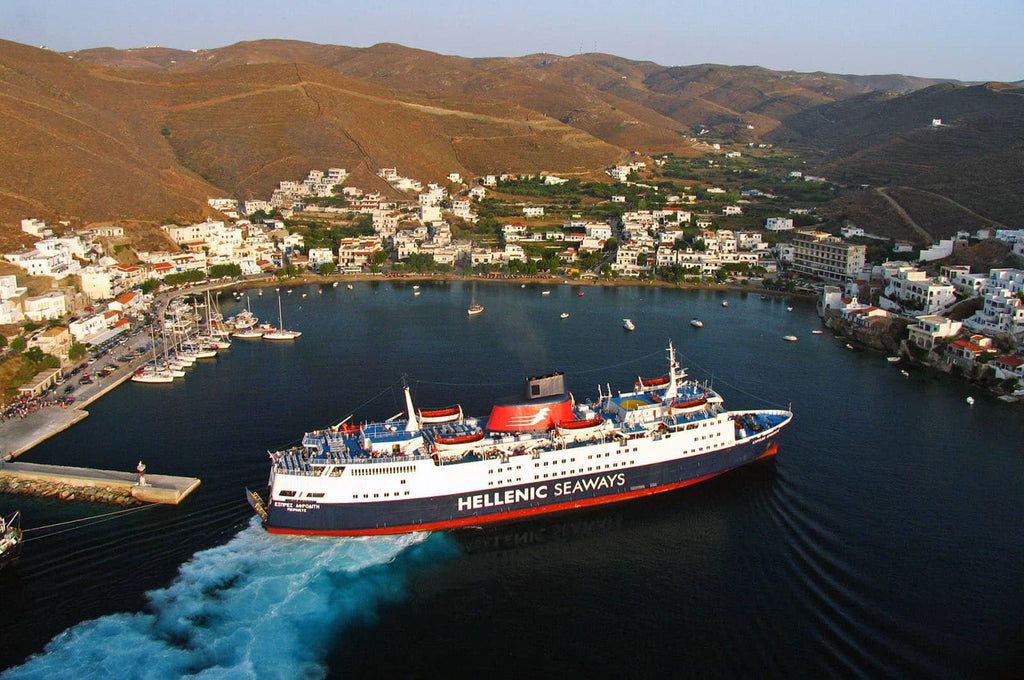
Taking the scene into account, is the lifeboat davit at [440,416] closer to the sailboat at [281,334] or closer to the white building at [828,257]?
A: the sailboat at [281,334]

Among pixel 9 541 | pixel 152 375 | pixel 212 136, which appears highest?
pixel 212 136

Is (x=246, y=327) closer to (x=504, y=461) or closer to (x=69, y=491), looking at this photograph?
(x=69, y=491)

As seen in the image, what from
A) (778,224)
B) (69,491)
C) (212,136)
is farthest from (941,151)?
(69,491)

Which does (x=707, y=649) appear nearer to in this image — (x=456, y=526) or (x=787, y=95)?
(x=456, y=526)

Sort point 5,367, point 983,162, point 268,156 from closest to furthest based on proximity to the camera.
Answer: point 5,367
point 983,162
point 268,156

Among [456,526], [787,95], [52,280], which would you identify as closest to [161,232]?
[52,280]

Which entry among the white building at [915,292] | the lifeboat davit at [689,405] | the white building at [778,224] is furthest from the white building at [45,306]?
the white building at [778,224]

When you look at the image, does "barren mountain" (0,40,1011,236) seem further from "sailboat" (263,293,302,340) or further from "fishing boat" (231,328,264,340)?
"sailboat" (263,293,302,340)
